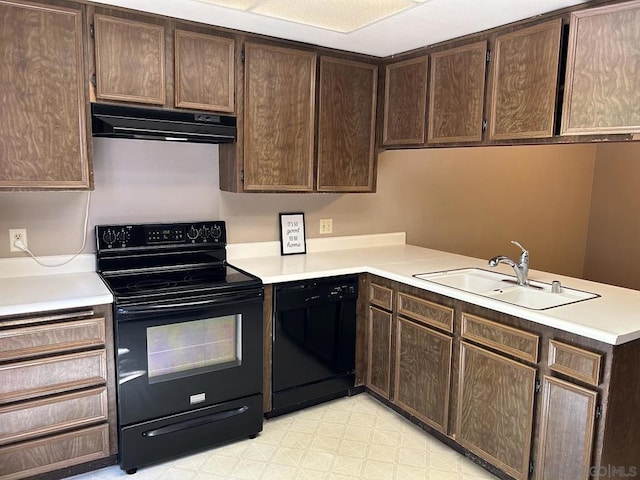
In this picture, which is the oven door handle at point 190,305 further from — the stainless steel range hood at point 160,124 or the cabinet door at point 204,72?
the cabinet door at point 204,72

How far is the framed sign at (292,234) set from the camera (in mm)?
3273

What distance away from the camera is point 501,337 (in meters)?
2.19

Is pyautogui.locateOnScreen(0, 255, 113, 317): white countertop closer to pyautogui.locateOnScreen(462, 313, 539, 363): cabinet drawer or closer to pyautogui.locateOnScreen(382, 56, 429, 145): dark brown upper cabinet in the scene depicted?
pyautogui.locateOnScreen(462, 313, 539, 363): cabinet drawer

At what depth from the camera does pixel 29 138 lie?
223 cm

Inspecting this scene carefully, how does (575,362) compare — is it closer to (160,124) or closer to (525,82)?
(525,82)

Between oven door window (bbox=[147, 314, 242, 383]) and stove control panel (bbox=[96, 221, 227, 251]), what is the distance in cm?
63

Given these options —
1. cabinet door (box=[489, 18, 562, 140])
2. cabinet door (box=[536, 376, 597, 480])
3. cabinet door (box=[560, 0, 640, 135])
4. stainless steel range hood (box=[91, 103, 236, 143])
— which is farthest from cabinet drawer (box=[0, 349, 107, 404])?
cabinet door (box=[560, 0, 640, 135])

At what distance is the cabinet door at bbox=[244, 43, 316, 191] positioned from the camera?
278 centimetres

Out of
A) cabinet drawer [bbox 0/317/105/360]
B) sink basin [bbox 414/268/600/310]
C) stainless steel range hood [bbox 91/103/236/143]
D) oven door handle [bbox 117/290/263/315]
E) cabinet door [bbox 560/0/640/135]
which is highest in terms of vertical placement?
cabinet door [bbox 560/0/640/135]

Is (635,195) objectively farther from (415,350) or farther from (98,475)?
(98,475)

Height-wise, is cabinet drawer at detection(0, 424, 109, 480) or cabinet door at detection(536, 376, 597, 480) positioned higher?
cabinet door at detection(536, 376, 597, 480)

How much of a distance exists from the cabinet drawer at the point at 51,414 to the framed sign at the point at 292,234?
4.75 ft

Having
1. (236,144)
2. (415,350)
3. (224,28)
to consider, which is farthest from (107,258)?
(415,350)

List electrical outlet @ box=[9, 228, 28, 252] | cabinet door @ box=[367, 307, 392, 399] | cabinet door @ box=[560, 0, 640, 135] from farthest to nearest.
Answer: cabinet door @ box=[367, 307, 392, 399]
electrical outlet @ box=[9, 228, 28, 252]
cabinet door @ box=[560, 0, 640, 135]
